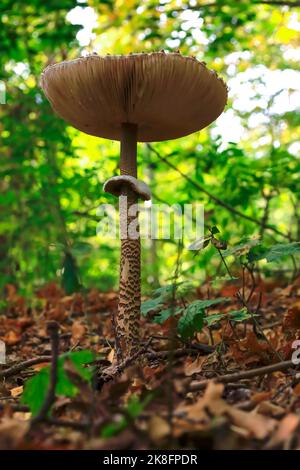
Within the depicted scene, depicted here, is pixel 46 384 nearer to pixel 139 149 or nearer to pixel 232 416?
pixel 232 416

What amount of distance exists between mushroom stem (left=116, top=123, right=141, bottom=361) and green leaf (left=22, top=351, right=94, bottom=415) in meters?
0.78

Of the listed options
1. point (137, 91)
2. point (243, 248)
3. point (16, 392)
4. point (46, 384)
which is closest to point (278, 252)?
point (243, 248)

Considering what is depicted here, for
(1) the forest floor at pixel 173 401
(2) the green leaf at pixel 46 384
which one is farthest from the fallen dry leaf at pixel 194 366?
(2) the green leaf at pixel 46 384

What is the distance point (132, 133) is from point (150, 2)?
3.58m

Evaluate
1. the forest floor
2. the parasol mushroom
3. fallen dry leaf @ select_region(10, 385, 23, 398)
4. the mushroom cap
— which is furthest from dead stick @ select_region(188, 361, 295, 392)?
the mushroom cap

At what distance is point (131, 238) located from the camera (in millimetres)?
2791

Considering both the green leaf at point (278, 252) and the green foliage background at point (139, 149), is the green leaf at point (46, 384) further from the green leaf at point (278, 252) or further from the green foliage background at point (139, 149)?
A: the green foliage background at point (139, 149)

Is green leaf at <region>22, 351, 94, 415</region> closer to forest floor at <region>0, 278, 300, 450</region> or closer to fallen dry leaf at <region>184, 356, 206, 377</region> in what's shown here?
forest floor at <region>0, 278, 300, 450</region>

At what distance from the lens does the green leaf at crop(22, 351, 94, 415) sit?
5.55ft

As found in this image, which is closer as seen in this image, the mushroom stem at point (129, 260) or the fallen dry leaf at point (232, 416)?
the fallen dry leaf at point (232, 416)

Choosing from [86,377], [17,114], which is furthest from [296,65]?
[86,377]

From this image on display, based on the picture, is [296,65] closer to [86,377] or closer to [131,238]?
[131,238]

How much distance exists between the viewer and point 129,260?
275cm

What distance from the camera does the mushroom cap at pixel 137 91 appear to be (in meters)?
2.39
